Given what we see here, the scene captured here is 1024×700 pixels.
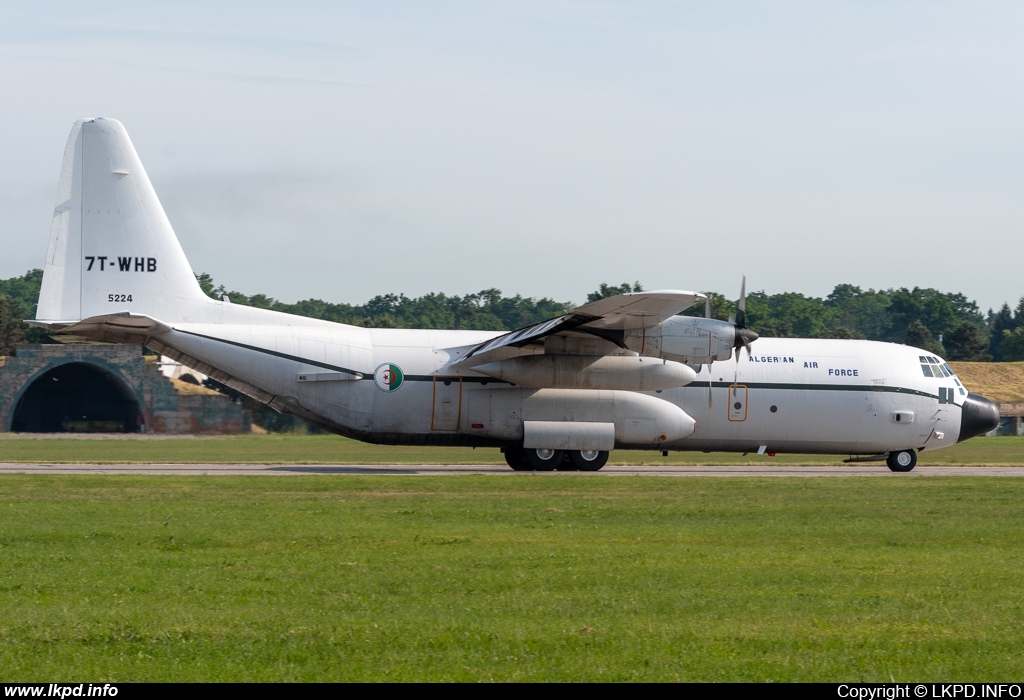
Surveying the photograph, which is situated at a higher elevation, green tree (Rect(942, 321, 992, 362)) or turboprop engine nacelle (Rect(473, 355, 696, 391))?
green tree (Rect(942, 321, 992, 362))

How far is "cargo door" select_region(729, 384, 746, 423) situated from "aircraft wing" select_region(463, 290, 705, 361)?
4319 mm

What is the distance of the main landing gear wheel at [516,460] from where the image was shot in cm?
2880

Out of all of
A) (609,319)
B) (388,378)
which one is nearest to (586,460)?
(609,319)

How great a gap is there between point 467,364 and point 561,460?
3.78 m

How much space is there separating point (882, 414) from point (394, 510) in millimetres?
17272

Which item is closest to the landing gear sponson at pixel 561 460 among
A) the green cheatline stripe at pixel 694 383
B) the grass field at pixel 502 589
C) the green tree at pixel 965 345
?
the green cheatline stripe at pixel 694 383

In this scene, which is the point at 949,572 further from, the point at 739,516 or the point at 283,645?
the point at 283,645

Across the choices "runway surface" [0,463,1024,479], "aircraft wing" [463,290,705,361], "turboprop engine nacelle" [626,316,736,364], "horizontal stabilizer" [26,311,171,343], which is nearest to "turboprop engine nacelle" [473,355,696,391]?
"aircraft wing" [463,290,705,361]

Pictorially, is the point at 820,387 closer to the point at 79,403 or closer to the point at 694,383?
the point at 694,383

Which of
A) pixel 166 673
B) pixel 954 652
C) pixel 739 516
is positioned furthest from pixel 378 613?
pixel 739 516

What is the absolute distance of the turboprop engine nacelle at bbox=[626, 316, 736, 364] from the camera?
26.2 metres

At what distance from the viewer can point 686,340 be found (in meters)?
26.1

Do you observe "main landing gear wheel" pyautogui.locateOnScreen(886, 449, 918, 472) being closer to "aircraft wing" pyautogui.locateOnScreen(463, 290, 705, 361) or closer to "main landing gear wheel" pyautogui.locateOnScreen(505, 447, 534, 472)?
"aircraft wing" pyautogui.locateOnScreen(463, 290, 705, 361)

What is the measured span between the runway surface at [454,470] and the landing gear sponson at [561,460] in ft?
1.53
